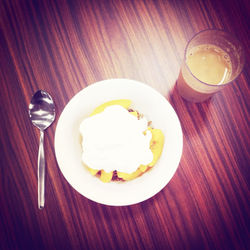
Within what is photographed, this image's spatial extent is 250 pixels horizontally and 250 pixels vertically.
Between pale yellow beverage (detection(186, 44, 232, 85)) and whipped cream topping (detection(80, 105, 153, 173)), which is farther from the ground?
pale yellow beverage (detection(186, 44, 232, 85))

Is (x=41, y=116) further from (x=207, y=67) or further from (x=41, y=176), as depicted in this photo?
(x=207, y=67)

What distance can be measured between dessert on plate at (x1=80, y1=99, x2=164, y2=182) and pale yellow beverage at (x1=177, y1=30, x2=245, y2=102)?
0.18 metres

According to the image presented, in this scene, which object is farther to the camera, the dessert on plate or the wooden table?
the wooden table

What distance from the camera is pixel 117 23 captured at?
0.82 metres

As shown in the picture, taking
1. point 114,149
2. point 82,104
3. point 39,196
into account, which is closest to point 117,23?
point 82,104

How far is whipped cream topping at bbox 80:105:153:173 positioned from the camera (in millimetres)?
664

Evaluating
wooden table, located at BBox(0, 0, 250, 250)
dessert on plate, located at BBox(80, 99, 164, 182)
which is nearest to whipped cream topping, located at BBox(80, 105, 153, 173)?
dessert on plate, located at BBox(80, 99, 164, 182)

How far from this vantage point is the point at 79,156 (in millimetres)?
712

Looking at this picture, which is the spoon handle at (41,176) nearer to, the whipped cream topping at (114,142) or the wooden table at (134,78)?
the wooden table at (134,78)

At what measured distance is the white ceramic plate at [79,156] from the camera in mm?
667

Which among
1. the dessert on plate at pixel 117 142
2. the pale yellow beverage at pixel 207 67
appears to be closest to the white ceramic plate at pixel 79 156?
the dessert on plate at pixel 117 142

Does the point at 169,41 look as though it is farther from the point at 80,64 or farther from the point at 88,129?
the point at 88,129

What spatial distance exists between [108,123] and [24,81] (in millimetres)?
355

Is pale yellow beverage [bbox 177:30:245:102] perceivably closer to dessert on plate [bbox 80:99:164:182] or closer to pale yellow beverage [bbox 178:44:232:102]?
pale yellow beverage [bbox 178:44:232:102]
